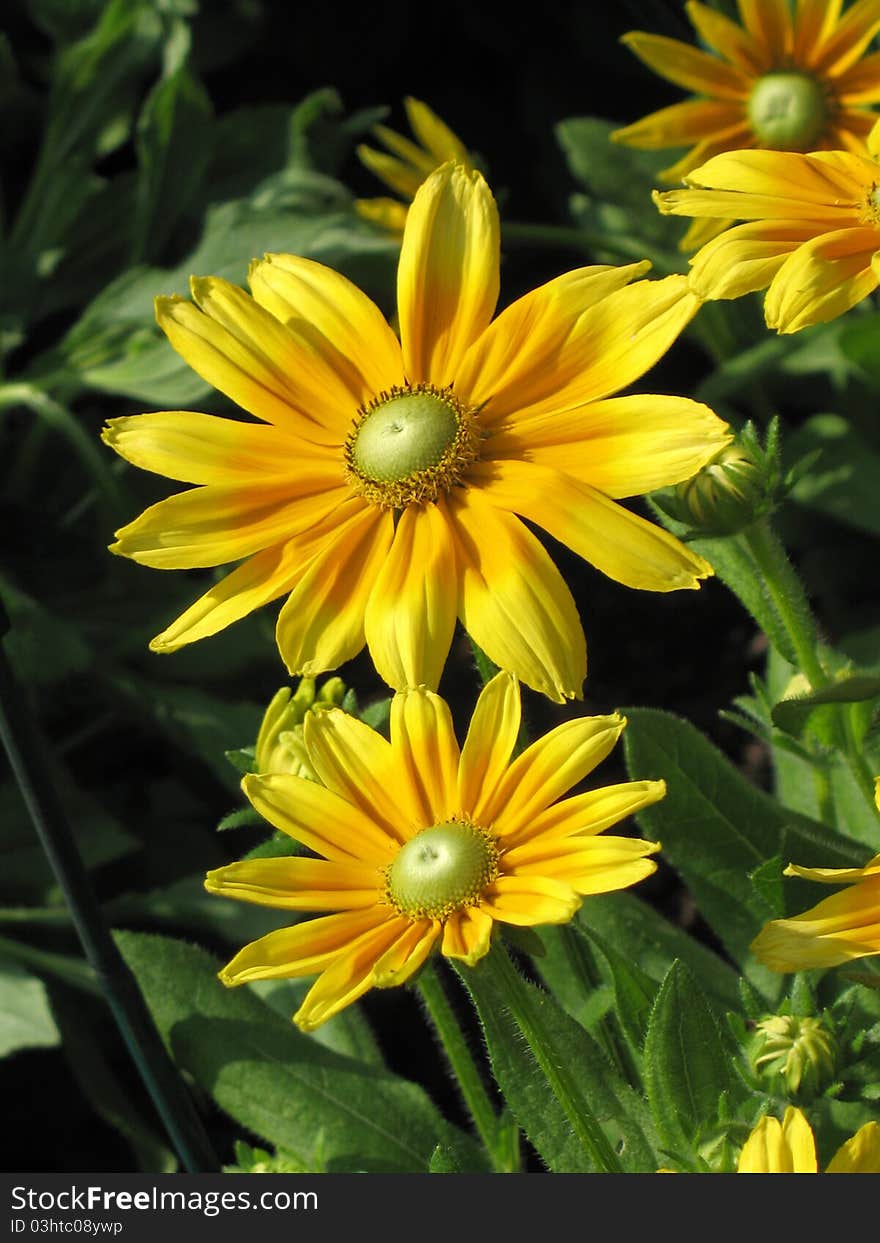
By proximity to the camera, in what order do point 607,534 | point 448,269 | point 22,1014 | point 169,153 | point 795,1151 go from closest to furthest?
1. point 795,1151
2. point 607,534
3. point 448,269
4. point 22,1014
5. point 169,153

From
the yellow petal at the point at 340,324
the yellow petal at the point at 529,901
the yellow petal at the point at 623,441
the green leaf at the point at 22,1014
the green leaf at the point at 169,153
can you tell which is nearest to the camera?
the yellow petal at the point at 529,901

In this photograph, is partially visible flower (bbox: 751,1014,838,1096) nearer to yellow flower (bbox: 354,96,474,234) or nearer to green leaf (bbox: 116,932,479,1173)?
green leaf (bbox: 116,932,479,1173)

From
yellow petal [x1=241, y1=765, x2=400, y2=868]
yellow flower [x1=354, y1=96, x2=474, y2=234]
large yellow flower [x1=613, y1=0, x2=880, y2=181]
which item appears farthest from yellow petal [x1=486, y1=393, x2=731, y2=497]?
yellow flower [x1=354, y1=96, x2=474, y2=234]

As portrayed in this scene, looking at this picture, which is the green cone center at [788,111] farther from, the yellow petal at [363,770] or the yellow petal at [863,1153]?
the yellow petal at [863,1153]

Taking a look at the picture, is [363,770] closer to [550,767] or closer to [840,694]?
[550,767]

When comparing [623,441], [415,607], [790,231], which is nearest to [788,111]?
[790,231]

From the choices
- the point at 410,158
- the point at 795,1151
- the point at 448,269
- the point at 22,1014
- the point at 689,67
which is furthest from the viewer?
the point at 410,158

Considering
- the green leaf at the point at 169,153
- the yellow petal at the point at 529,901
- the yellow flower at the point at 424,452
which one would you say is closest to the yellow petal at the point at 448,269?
the yellow flower at the point at 424,452
